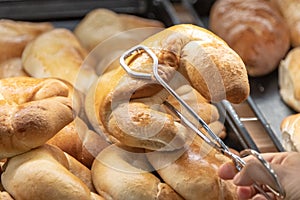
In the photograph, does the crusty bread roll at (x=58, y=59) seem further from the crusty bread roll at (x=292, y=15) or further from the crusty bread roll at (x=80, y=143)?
the crusty bread roll at (x=292, y=15)

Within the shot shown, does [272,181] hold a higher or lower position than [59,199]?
lower

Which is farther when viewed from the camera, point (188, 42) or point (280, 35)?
point (280, 35)

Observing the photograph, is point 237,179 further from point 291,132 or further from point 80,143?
point 291,132

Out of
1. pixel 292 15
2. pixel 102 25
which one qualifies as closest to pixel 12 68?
pixel 102 25

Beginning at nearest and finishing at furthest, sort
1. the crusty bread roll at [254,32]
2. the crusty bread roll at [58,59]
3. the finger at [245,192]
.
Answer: the finger at [245,192]
the crusty bread roll at [58,59]
the crusty bread roll at [254,32]

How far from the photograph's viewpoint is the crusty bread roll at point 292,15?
1901 millimetres

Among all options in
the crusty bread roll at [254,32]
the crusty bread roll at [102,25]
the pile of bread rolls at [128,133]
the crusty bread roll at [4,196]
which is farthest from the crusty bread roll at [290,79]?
the crusty bread roll at [4,196]

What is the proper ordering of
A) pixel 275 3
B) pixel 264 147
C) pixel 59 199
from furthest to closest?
pixel 275 3
pixel 264 147
pixel 59 199

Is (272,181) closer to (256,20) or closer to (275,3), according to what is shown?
(256,20)

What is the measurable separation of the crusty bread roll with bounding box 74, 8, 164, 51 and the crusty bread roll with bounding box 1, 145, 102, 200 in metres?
0.71

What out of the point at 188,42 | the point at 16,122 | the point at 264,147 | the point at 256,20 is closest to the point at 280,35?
the point at 256,20

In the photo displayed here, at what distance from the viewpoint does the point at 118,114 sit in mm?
1048

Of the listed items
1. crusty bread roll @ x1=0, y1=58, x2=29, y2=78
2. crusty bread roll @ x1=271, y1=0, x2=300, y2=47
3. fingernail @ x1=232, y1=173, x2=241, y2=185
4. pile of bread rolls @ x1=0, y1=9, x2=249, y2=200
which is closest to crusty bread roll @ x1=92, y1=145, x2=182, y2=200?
pile of bread rolls @ x1=0, y1=9, x2=249, y2=200

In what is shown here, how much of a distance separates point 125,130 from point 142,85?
0.29 ft
